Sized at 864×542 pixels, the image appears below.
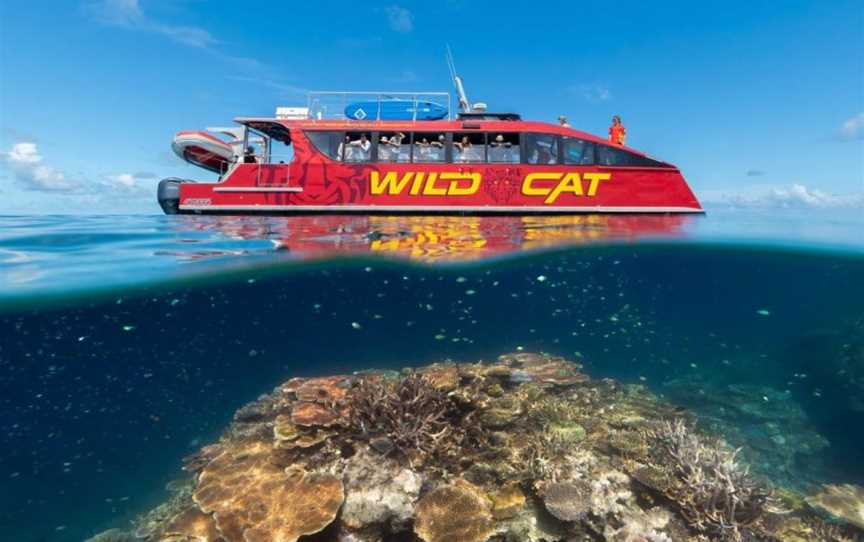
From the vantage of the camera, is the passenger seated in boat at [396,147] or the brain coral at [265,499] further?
the passenger seated in boat at [396,147]

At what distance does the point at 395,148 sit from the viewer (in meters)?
13.0

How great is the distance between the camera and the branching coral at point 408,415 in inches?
248

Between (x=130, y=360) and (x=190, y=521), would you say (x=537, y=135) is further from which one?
(x=130, y=360)

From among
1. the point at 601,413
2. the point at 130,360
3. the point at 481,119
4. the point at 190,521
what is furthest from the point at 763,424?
the point at 130,360

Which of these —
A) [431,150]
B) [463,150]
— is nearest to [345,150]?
Result: [431,150]

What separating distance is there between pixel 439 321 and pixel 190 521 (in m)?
15.7

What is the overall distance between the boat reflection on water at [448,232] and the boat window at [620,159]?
5.11 ft

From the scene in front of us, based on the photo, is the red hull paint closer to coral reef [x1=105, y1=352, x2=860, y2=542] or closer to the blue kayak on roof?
the blue kayak on roof

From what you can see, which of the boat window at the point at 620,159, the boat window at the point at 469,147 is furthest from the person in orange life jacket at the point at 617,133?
the boat window at the point at 469,147

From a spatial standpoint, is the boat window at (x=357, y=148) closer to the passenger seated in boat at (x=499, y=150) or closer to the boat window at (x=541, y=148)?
the passenger seated in boat at (x=499, y=150)

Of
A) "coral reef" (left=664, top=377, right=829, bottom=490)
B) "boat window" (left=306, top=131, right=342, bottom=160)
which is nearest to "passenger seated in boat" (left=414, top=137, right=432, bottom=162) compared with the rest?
"boat window" (left=306, top=131, right=342, bottom=160)

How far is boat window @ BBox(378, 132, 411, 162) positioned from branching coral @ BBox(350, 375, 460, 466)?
7.77 metres

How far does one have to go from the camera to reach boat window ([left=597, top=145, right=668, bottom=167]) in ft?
41.7

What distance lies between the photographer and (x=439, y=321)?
21.0 metres
